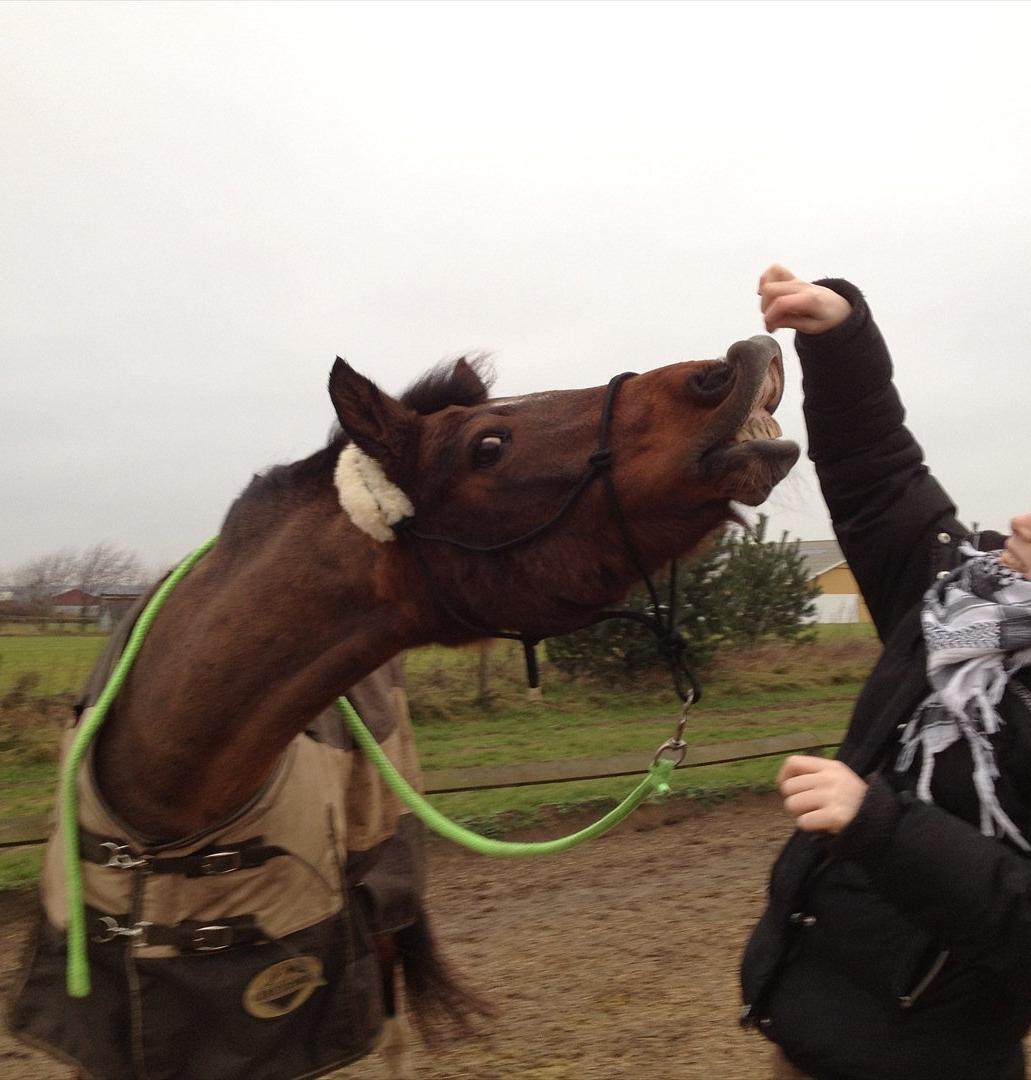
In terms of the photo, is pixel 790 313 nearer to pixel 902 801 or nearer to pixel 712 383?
pixel 712 383

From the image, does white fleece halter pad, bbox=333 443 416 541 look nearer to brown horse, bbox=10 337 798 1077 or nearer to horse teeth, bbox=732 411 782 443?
brown horse, bbox=10 337 798 1077

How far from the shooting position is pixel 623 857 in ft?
18.7

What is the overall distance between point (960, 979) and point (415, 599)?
1099 millimetres

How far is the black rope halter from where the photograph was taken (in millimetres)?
1783

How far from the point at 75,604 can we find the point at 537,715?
5034mm

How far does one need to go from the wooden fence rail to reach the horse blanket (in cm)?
239

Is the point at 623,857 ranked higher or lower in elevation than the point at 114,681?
lower

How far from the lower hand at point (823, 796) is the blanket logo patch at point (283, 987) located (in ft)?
4.20

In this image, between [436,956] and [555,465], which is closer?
[555,465]

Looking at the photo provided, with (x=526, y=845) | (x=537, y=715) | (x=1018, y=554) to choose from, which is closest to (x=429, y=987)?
(x=526, y=845)

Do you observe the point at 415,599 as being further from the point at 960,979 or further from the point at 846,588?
the point at 846,588

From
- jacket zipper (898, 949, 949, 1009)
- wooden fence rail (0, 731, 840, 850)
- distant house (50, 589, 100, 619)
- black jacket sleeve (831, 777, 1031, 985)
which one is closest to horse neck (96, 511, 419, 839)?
black jacket sleeve (831, 777, 1031, 985)

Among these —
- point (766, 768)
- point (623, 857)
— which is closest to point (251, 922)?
point (623, 857)

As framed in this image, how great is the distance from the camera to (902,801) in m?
1.44
